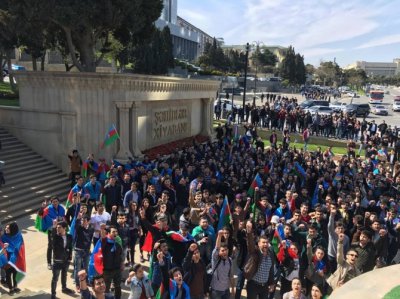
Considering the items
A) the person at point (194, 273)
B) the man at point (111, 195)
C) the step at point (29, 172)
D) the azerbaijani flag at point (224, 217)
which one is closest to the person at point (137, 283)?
the person at point (194, 273)

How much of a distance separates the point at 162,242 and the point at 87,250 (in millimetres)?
1963

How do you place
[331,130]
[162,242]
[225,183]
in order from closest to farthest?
[162,242] → [225,183] → [331,130]

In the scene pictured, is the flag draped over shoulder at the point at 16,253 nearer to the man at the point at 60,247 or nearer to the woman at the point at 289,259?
the man at the point at 60,247

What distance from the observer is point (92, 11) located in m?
16.4

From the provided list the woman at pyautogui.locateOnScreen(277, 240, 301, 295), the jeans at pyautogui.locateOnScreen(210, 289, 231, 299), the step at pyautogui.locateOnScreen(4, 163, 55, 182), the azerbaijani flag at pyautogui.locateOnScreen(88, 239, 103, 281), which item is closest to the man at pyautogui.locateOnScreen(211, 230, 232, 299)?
the jeans at pyautogui.locateOnScreen(210, 289, 231, 299)

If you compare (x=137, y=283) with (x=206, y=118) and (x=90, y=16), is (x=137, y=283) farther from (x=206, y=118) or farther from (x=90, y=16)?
(x=206, y=118)

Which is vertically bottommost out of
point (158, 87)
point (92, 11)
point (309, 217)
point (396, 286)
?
point (396, 286)

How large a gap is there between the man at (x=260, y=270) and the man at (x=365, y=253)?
5.38 feet

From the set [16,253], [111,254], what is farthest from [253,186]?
[16,253]

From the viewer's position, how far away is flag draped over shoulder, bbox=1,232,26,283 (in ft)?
24.2

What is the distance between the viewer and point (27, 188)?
1328 cm

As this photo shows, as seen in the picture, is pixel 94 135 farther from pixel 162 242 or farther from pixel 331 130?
pixel 331 130

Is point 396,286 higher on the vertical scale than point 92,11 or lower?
lower

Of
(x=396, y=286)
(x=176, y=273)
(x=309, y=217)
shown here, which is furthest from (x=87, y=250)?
(x=396, y=286)
